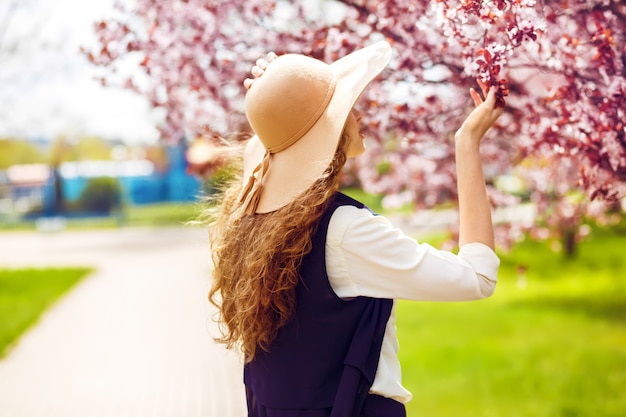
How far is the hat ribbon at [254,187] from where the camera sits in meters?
2.08

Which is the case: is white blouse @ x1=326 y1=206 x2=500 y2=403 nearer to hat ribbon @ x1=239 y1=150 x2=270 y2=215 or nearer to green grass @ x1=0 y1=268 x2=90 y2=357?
hat ribbon @ x1=239 y1=150 x2=270 y2=215

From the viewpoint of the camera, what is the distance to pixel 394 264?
1.83 meters

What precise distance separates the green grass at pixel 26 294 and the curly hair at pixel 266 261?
22.9 feet

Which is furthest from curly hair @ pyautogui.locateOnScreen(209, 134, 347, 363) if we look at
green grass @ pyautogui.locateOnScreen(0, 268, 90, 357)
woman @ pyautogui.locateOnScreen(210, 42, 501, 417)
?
green grass @ pyautogui.locateOnScreen(0, 268, 90, 357)

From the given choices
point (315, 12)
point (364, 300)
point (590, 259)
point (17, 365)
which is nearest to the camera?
point (364, 300)

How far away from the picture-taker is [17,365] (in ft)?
25.6

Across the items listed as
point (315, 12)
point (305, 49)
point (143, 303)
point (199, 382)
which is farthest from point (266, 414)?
point (143, 303)

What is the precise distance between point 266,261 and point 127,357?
6.41 m

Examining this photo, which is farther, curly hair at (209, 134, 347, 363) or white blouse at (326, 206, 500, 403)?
curly hair at (209, 134, 347, 363)

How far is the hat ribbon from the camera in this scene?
2078 mm

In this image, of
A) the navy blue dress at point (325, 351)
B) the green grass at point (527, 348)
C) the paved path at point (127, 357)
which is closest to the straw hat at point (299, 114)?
the navy blue dress at point (325, 351)

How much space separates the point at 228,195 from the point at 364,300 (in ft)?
2.13

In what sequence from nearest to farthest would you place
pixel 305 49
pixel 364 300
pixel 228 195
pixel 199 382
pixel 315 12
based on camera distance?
pixel 364 300, pixel 228 195, pixel 305 49, pixel 315 12, pixel 199 382

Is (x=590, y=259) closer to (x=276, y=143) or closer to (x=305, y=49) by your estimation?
(x=305, y=49)
